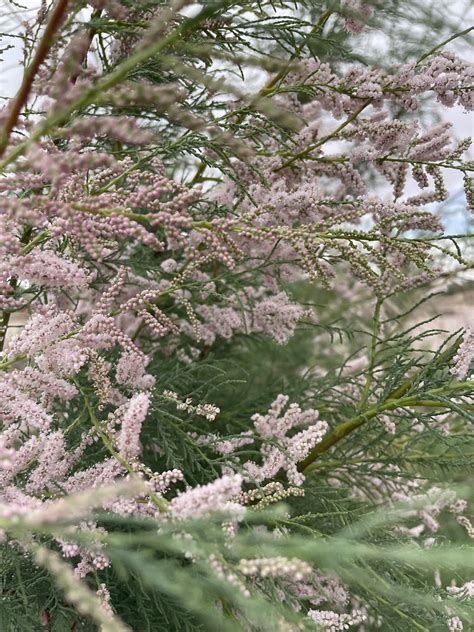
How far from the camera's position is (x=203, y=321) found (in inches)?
27.2

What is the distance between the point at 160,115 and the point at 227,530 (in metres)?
0.41

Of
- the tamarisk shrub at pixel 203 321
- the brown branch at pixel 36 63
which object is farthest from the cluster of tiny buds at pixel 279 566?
the brown branch at pixel 36 63

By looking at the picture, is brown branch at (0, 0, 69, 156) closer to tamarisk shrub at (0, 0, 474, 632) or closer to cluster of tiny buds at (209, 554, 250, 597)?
tamarisk shrub at (0, 0, 474, 632)

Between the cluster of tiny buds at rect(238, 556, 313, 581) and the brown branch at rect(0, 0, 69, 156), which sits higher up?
the brown branch at rect(0, 0, 69, 156)

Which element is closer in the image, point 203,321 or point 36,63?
point 36,63

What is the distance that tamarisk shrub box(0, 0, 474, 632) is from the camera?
272 mm

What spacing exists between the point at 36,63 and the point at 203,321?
0.46 metres

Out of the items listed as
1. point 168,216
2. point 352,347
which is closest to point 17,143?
point 168,216

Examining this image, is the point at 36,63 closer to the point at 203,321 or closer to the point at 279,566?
the point at 279,566

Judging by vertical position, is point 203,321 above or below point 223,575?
above

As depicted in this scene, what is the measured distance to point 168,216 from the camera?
1.06 ft

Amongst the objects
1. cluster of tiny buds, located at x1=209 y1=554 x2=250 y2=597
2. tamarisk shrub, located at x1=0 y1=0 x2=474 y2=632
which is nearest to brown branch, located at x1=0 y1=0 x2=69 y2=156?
tamarisk shrub, located at x1=0 y1=0 x2=474 y2=632

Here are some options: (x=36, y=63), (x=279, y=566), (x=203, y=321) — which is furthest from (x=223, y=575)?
(x=203, y=321)

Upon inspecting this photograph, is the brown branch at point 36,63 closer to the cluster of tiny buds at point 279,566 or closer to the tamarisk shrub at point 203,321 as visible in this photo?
the tamarisk shrub at point 203,321
